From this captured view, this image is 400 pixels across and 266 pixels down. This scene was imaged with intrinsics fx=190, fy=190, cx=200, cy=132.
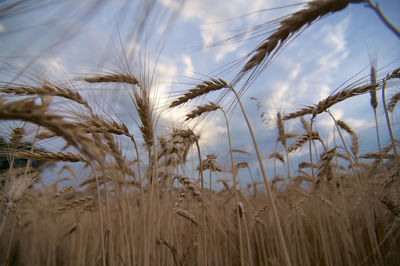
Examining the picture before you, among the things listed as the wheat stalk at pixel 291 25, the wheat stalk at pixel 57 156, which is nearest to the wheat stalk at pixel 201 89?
the wheat stalk at pixel 291 25

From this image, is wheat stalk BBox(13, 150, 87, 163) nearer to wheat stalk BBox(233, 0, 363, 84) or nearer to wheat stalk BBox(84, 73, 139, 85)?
wheat stalk BBox(84, 73, 139, 85)

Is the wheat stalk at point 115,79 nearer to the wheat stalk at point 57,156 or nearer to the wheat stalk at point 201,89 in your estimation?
the wheat stalk at point 201,89

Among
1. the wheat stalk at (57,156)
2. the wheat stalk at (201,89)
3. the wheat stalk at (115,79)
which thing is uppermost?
the wheat stalk at (115,79)

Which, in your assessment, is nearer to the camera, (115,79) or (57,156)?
(57,156)

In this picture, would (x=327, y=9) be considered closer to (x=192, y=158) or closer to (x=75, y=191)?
(x=192, y=158)

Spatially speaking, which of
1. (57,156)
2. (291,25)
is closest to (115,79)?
(57,156)

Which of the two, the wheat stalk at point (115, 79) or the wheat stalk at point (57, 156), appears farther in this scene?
the wheat stalk at point (115, 79)

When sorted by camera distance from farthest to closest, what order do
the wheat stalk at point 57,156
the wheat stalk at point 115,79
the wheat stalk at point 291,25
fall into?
the wheat stalk at point 115,79, the wheat stalk at point 57,156, the wheat stalk at point 291,25

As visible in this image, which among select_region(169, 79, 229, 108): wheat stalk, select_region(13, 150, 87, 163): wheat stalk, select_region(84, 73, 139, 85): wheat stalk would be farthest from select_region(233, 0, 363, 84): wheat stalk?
select_region(13, 150, 87, 163): wheat stalk

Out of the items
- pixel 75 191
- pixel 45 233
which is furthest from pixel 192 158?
pixel 45 233

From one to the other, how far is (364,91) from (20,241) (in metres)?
4.32

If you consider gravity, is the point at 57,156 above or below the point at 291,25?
below

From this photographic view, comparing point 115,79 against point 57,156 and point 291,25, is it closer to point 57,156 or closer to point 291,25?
point 57,156

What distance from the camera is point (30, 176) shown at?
6.24 feet
